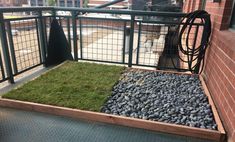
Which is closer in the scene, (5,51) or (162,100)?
(162,100)

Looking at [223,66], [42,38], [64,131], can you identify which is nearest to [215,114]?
[223,66]

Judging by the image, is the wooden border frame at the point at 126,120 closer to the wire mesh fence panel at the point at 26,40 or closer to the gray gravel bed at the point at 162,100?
the gray gravel bed at the point at 162,100

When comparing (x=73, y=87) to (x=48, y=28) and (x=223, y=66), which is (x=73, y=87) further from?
(x=223, y=66)

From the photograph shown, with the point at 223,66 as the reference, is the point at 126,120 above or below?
below

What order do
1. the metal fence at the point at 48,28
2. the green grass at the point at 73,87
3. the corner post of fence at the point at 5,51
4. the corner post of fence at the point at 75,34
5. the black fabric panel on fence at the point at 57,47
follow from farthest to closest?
the black fabric panel on fence at the point at 57,47, the corner post of fence at the point at 75,34, the metal fence at the point at 48,28, the corner post of fence at the point at 5,51, the green grass at the point at 73,87

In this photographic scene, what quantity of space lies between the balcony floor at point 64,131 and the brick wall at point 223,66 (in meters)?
0.36

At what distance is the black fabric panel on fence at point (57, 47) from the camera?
10.9ft

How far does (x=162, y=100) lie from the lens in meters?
2.19

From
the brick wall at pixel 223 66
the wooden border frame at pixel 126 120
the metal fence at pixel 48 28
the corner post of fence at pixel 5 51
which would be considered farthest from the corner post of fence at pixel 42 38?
the brick wall at pixel 223 66

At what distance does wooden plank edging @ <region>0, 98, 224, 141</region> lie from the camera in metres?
1.65

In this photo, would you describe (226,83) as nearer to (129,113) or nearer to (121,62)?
(129,113)

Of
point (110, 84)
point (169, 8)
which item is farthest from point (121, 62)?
point (169, 8)

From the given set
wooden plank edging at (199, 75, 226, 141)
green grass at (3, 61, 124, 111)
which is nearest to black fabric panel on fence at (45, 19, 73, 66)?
green grass at (3, 61, 124, 111)

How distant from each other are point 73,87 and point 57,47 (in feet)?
4.40
